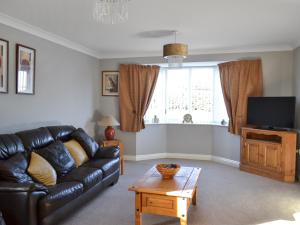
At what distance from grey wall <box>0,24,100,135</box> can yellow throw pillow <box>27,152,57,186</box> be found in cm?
90

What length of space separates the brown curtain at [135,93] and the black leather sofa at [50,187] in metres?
1.64

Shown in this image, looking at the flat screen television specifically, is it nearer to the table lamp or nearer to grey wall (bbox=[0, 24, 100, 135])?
the table lamp

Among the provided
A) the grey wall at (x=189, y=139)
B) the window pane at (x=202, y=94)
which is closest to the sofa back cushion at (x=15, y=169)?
the grey wall at (x=189, y=139)

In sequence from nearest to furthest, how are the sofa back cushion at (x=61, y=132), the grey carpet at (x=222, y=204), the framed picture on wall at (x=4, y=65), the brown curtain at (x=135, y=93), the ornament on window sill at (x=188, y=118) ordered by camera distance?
the grey carpet at (x=222, y=204) → the framed picture on wall at (x=4, y=65) → the sofa back cushion at (x=61, y=132) → the brown curtain at (x=135, y=93) → the ornament on window sill at (x=188, y=118)

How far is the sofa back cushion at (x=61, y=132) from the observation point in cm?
383

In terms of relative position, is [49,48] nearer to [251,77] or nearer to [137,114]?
[137,114]

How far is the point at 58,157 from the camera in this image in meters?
3.27

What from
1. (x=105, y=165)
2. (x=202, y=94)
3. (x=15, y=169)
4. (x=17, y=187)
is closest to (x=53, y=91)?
(x=105, y=165)

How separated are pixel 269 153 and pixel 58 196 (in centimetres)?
370

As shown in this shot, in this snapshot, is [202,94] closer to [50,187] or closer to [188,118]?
[188,118]

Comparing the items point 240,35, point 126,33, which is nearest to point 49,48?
point 126,33

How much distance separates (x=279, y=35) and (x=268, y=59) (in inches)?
35.7

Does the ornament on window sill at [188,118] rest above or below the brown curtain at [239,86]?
below

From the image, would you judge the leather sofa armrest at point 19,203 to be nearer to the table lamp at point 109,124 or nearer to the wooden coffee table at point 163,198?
the wooden coffee table at point 163,198
